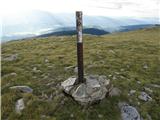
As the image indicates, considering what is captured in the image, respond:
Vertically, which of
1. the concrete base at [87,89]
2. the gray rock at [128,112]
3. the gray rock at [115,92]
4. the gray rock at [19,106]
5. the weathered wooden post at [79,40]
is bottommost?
the gray rock at [128,112]

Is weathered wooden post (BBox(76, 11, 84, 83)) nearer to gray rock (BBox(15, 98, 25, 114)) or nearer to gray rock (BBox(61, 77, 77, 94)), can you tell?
gray rock (BBox(61, 77, 77, 94))

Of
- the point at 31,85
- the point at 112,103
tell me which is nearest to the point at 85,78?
the point at 112,103

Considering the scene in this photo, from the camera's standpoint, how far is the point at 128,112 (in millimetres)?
15391

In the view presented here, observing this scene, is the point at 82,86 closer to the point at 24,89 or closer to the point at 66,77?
the point at 66,77

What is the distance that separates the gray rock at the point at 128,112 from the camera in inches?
594

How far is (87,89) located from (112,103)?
173 centimetres

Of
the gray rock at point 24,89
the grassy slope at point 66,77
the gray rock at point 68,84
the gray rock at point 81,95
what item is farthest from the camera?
the gray rock at point 24,89

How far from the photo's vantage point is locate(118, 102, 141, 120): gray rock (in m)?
15.1

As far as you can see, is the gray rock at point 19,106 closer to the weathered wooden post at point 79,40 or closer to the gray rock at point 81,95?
the gray rock at point 81,95

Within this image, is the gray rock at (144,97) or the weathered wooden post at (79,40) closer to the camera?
the weathered wooden post at (79,40)

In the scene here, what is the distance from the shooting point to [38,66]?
72.8 feet

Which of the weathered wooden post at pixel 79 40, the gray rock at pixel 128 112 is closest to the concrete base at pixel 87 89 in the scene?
the weathered wooden post at pixel 79 40

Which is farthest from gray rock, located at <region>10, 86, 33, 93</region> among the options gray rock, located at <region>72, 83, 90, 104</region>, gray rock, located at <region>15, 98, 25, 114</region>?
gray rock, located at <region>72, 83, 90, 104</region>

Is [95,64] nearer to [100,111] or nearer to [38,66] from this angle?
[38,66]
